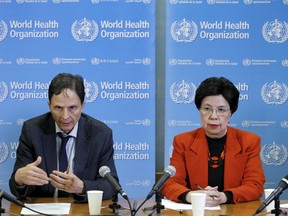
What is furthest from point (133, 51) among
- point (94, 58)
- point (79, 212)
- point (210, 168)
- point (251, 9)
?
point (79, 212)

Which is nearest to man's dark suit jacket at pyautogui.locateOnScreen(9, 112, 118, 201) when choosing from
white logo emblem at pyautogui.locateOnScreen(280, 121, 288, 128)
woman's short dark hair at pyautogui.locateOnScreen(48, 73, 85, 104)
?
woman's short dark hair at pyautogui.locateOnScreen(48, 73, 85, 104)

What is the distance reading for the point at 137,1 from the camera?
16.1ft

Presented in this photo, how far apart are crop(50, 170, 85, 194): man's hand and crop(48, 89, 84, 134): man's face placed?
52cm

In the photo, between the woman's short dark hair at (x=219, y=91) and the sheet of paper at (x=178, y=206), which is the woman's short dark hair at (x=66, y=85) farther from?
the sheet of paper at (x=178, y=206)

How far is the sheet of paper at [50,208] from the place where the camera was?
3119mm

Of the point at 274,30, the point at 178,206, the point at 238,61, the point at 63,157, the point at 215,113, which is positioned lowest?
the point at 178,206

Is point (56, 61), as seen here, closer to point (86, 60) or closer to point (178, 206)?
point (86, 60)

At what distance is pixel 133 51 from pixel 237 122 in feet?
3.83

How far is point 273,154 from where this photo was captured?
16.2ft

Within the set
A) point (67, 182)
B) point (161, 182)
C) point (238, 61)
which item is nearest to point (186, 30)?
point (238, 61)

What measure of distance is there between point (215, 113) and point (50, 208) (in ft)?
4.53

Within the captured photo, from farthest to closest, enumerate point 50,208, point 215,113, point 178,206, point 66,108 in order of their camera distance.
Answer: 1. point 215,113
2. point 66,108
3. point 178,206
4. point 50,208

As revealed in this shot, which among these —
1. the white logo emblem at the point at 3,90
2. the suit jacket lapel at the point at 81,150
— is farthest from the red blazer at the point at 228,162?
the white logo emblem at the point at 3,90

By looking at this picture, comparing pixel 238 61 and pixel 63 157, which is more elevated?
pixel 238 61
